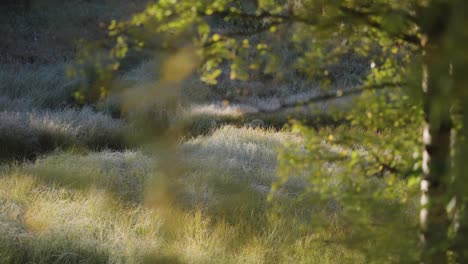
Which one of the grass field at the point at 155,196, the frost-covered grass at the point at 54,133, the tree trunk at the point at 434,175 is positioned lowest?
the frost-covered grass at the point at 54,133

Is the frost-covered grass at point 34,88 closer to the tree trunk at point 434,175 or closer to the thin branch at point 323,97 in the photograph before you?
the thin branch at point 323,97

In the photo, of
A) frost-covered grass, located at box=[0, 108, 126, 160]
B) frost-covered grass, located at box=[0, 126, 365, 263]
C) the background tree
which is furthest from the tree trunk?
frost-covered grass, located at box=[0, 108, 126, 160]

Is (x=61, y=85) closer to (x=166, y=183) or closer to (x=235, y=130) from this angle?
(x=235, y=130)

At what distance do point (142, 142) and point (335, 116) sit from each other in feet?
22.2

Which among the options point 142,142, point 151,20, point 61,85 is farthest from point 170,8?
point 61,85

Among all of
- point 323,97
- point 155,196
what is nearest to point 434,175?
point 323,97

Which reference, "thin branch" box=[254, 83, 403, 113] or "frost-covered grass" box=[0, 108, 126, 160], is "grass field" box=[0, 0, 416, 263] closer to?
"frost-covered grass" box=[0, 108, 126, 160]

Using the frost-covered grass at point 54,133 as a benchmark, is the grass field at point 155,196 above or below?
above

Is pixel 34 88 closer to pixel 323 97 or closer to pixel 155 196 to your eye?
pixel 155 196

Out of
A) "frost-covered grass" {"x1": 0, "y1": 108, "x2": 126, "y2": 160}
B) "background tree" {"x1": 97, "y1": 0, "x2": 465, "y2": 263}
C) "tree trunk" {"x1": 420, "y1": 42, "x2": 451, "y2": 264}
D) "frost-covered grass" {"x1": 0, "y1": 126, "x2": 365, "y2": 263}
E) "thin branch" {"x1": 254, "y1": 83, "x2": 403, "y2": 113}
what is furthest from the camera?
"frost-covered grass" {"x1": 0, "y1": 108, "x2": 126, "y2": 160}

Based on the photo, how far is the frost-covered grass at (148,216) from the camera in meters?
4.34

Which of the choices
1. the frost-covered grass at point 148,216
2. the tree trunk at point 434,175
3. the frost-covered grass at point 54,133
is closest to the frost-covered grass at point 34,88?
the frost-covered grass at point 54,133

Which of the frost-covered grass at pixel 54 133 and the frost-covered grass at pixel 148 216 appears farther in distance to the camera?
the frost-covered grass at pixel 54 133

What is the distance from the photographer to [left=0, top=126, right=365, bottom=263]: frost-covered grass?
4.34 meters
